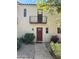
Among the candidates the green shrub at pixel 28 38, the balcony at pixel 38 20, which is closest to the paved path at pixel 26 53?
the green shrub at pixel 28 38

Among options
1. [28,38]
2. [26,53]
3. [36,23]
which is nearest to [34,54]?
[26,53]

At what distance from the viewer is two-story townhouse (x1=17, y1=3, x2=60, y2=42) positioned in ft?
45.8

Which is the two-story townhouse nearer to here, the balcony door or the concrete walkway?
the balcony door

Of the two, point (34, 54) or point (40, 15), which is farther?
point (40, 15)

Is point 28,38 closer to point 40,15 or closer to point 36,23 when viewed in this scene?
point 36,23

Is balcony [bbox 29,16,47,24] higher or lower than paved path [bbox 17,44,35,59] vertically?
higher

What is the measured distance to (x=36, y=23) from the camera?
46.4ft

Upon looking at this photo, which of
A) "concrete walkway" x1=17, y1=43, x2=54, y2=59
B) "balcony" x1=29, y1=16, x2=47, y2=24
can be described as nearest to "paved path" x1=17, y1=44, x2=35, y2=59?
"concrete walkway" x1=17, y1=43, x2=54, y2=59

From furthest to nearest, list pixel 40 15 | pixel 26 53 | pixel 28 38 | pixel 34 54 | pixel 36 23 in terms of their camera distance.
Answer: pixel 36 23
pixel 40 15
pixel 28 38
pixel 26 53
pixel 34 54

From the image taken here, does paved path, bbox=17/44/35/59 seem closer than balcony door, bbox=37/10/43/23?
Yes
